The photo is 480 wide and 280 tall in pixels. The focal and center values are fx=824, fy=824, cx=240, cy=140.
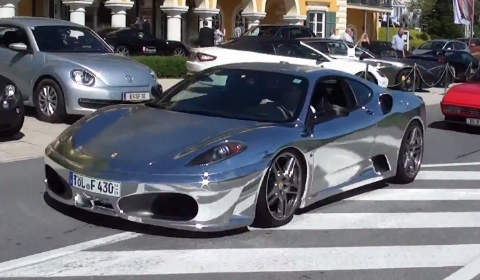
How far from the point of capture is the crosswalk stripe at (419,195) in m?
8.23

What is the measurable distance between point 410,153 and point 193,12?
98.1ft

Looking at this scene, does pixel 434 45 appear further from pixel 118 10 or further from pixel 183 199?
pixel 183 199

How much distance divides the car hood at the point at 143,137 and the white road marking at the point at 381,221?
95 cm

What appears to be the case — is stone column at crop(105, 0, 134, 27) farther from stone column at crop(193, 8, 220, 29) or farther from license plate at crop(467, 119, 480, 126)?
license plate at crop(467, 119, 480, 126)

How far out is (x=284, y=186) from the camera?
21.9ft

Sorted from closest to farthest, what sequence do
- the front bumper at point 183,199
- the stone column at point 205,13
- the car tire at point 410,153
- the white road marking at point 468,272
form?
1. the white road marking at point 468,272
2. the front bumper at point 183,199
3. the car tire at point 410,153
4. the stone column at point 205,13

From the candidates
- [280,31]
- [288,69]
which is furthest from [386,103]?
[280,31]

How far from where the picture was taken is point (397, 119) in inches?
336

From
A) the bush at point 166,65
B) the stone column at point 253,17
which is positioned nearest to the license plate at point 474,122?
the bush at point 166,65

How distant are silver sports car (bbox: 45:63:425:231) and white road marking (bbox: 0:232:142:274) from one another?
23 cm

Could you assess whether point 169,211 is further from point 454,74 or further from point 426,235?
point 454,74

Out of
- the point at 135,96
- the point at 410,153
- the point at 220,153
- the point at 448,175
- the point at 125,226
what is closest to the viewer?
the point at 220,153

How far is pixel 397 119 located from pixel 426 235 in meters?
2.01

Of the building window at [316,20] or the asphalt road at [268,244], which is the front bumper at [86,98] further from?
the building window at [316,20]
